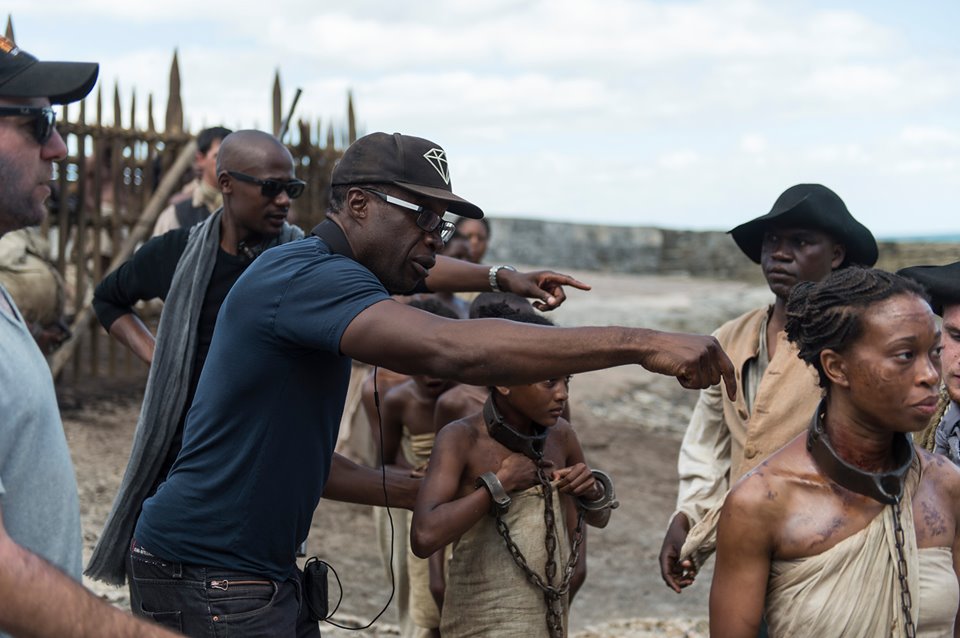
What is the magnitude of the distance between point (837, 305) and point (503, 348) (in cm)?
109

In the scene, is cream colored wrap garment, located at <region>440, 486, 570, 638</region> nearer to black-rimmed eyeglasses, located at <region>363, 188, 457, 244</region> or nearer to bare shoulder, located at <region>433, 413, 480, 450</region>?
bare shoulder, located at <region>433, 413, 480, 450</region>

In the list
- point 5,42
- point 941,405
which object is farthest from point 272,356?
point 941,405

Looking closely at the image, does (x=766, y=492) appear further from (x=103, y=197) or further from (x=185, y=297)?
(x=103, y=197)

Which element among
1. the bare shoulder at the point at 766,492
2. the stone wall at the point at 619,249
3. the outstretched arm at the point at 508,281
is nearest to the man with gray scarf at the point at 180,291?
the outstretched arm at the point at 508,281

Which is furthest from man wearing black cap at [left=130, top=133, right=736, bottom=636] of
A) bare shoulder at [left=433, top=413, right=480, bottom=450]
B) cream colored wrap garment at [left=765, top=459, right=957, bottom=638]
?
cream colored wrap garment at [left=765, top=459, right=957, bottom=638]

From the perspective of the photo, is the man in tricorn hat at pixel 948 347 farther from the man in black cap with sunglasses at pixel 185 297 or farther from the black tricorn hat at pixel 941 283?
the man in black cap with sunglasses at pixel 185 297

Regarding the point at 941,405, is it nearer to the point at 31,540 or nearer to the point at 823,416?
the point at 823,416

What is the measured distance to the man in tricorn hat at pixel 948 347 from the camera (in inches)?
153

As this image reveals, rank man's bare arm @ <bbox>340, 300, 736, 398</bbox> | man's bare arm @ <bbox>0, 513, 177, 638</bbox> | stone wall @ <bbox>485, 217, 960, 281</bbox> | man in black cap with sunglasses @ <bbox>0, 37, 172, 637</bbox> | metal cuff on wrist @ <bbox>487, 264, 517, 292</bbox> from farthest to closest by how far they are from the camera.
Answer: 1. stone wall @ <bbox>485, 217, 960, 281</bbox>
2. metal cuff on wrist @ <bbox>487, 264, 517, 292</bbox>
3. man's bare arm @ <bbox>340, 300, 736, 398</bbox>
4. man in black cap with sunglasses @ <bbox>0, 37, 172, 637</bbox>
5. man's bare arm @ <bbox>0, 513, 177, 638</bbox>

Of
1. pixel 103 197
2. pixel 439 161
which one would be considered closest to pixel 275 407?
pixel 439 161

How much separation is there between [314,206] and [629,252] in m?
10.1

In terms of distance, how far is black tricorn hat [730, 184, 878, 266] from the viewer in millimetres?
4336

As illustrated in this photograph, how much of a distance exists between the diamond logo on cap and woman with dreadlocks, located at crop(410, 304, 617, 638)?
3.54 feet

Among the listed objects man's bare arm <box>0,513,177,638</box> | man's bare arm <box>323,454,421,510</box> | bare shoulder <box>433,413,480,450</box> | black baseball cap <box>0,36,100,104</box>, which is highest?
black baseball cap <box>0,36,100,104</box>
